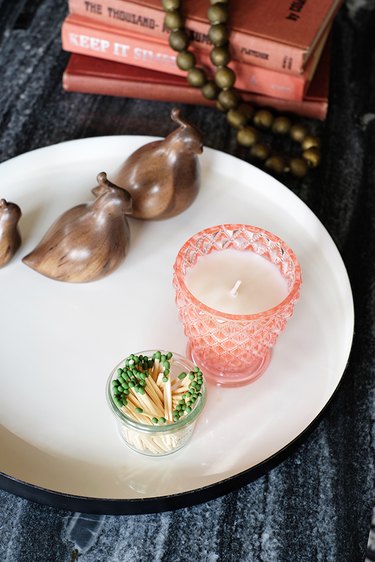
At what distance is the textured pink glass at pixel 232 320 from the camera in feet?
1.94

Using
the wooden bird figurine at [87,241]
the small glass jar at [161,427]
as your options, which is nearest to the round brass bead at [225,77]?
the wooden bird figurine at [87,241]

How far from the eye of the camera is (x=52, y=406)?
0.61 meters

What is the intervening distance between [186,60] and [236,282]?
14.2 inches

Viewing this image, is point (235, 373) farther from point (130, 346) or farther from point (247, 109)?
point (247, 109)

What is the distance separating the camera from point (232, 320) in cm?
58

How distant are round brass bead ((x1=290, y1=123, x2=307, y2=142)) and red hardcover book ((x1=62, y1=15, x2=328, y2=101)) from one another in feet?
0.12

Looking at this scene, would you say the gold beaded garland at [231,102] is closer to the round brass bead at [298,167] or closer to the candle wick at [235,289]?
the round brass bead at [298,167]

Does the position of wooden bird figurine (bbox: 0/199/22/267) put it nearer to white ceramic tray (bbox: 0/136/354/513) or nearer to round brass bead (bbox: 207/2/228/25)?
white ceramic tray (bbox: 0/136/354/513)

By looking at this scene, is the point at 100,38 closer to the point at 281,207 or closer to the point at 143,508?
the point at 281,207

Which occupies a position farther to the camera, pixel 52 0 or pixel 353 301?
pixel 52 0

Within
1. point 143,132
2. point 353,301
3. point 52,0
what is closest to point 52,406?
point 353,301

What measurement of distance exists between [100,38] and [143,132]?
0.12m

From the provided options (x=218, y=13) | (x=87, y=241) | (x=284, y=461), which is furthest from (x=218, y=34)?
(x=284, y=461)

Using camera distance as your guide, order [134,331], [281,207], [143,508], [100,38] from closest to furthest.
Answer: [143,508] → [134,331] → [281,207] → [100,38]
